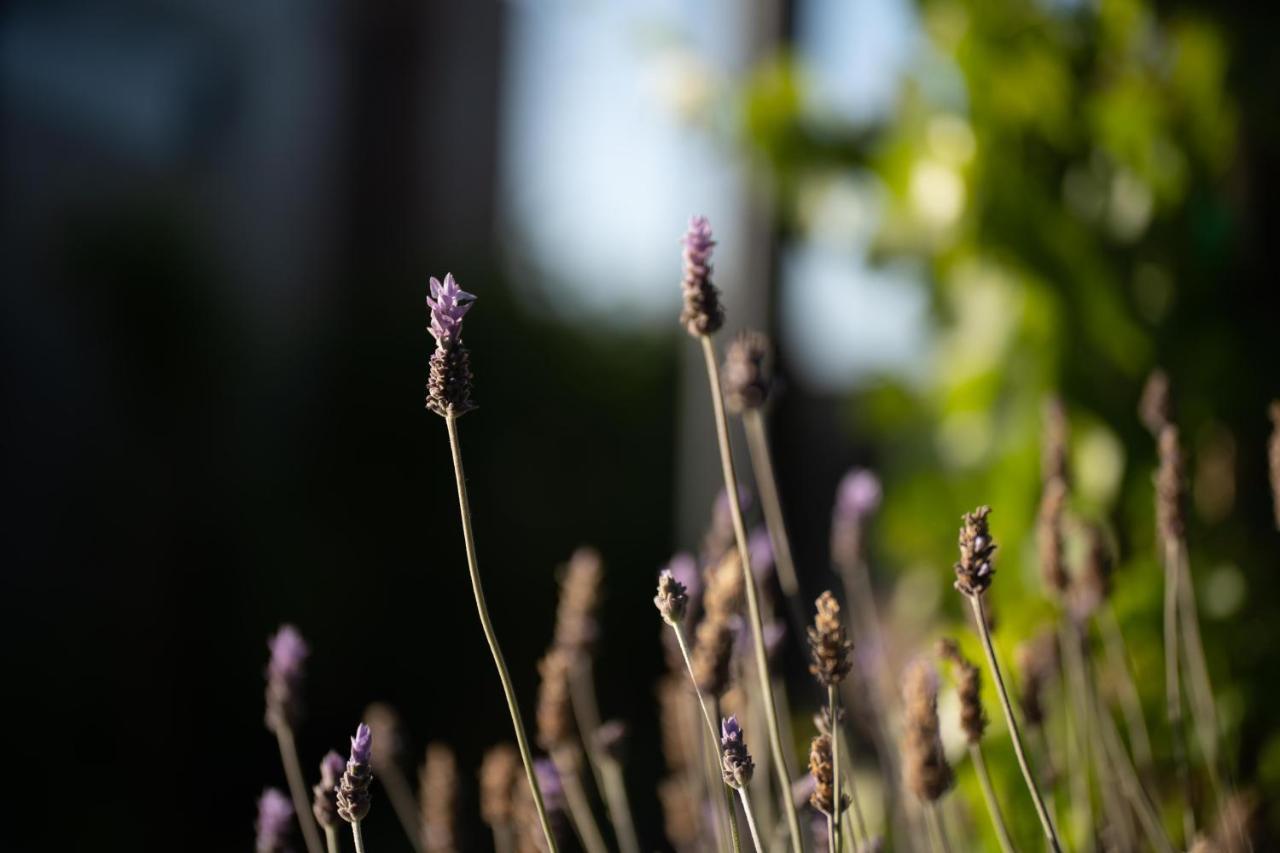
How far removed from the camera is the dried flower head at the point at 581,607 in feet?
2.97

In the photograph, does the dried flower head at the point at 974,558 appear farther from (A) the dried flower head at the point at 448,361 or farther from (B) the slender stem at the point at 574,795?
(B) the slender stem at the point at 574,795

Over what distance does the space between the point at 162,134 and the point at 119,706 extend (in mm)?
2848

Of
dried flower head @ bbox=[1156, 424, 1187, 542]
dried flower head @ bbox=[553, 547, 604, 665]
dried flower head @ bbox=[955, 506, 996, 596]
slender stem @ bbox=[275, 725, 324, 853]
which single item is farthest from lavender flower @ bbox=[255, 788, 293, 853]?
dried flower head @ bbox=[1156, 424, 1187, 542]

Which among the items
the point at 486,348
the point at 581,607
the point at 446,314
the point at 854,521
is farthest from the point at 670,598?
the point at 486,348

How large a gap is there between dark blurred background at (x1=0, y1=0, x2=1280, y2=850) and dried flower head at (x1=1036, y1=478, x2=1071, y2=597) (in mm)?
602

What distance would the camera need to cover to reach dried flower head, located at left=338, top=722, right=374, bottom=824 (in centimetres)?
62

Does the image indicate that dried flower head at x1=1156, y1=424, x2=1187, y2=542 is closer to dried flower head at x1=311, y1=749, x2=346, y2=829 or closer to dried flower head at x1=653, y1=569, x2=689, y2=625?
dried flower head at x1=653, y1=569, x2=689, y2=625

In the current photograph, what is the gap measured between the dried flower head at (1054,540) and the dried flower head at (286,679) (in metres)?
0.51

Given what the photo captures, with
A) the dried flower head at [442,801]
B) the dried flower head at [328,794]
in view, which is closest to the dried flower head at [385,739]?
the dried flower head at [442,801]

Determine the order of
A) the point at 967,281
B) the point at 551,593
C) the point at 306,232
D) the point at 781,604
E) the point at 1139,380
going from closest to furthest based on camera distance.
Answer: the point at 1139,380
the point at 967,281
the point at 781,604
the point at 551,593
the point at 306,232

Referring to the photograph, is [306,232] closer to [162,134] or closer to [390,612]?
[162,134]

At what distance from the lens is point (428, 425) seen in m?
5.09

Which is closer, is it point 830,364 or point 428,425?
point 830,364

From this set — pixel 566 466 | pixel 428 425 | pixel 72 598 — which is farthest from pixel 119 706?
pixel 566 466
